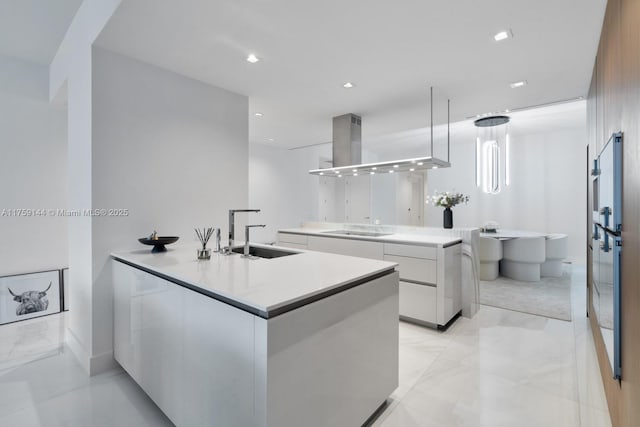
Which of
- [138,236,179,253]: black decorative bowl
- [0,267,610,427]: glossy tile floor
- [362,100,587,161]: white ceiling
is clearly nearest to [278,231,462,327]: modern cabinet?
[0,267,610,427]: glossy tile floor

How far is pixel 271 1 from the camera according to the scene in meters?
1.74

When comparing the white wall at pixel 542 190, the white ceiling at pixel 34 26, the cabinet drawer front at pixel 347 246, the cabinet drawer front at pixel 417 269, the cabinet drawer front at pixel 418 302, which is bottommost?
the cabinet drawer front at pixel 418 302

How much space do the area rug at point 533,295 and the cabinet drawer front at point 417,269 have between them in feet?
4.36

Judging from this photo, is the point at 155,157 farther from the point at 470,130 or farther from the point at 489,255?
the point at 470,130

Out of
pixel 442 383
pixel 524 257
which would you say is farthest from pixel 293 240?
pixel 524 257

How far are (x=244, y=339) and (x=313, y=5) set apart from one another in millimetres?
1832

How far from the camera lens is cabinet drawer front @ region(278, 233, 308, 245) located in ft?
13.3

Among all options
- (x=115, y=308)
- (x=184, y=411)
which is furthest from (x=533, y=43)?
(x=115, y=308)

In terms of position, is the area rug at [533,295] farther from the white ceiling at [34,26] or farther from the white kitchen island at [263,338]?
the white ceiling at [34,26]

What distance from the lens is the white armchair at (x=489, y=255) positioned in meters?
4.62

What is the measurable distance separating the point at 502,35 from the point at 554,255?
4315 millimetres

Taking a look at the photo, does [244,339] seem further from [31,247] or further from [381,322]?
[31,247]

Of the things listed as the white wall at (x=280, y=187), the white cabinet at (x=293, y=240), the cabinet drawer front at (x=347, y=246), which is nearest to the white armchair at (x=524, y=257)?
the cabinet drawer front at (x=347, y=246)

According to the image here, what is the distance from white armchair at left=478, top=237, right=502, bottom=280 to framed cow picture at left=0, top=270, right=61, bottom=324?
5608mm
